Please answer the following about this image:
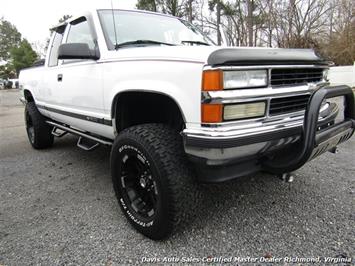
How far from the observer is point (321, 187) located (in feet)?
9.59

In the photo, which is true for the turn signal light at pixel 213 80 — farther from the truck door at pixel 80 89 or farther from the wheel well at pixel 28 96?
the wheel well at pixel 28 96

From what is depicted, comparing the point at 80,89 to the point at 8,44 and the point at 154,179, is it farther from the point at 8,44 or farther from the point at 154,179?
the point at 8,44

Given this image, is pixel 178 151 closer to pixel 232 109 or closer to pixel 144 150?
pixel 144 150

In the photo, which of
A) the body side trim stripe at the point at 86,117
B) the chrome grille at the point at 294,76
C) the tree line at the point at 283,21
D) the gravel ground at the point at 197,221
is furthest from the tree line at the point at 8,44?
the chrome grille at the point at 294,76

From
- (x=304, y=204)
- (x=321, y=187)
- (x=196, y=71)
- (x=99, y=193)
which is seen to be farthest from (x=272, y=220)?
(x=99, y=193)

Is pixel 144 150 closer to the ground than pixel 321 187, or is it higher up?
higher up

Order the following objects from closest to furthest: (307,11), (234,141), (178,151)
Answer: (234,141), (178,151), (307,11)

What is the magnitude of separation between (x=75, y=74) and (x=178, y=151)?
169cm

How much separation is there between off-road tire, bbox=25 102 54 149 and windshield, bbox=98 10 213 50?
2.53 metres

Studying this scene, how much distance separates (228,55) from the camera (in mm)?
1675

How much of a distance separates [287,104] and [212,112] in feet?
2.25

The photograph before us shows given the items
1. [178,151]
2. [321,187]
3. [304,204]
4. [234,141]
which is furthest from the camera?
[321,187]

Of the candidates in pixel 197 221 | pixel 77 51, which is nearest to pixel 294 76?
pixel 197 221

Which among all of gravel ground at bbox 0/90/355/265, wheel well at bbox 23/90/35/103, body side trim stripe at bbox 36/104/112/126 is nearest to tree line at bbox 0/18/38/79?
wheel well at bbox 23/90/35/103
